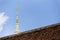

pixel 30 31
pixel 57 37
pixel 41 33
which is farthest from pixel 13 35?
pixel 57 37

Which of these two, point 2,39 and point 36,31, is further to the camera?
point 2,39

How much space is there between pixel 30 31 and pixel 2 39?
2885 mm

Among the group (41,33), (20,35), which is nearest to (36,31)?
(41,33)

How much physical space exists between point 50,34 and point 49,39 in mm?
391

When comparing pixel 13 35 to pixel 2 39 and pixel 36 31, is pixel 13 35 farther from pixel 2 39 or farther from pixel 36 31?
pixel 36 31

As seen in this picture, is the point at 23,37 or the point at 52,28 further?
the point at 23,37

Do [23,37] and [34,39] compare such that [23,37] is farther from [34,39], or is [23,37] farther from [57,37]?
[57,37]

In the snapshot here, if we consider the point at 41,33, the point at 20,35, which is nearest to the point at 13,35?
the point at 20,35

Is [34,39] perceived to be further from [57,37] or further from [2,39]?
[2,39]

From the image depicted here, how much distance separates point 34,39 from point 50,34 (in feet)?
4.63

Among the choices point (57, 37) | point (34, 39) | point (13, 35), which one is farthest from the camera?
point (13, 35)

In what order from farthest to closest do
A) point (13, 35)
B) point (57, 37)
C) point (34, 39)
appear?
point (13, 35) < point (34, 39) < point (57, 37)

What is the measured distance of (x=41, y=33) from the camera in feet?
48.5

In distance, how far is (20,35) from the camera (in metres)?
15.9
